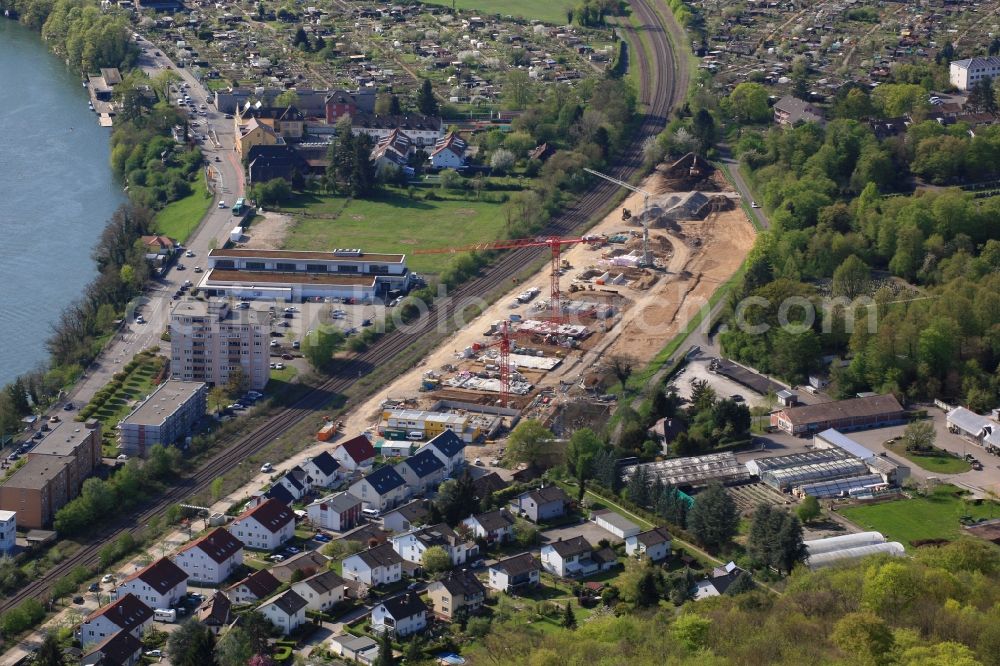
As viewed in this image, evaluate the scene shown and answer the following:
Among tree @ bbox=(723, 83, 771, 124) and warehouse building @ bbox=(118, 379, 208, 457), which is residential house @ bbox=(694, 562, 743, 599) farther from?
tree @ bbox=(723, 83, 771, 124)

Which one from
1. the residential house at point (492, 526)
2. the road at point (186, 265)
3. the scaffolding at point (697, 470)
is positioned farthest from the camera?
the road at point (186, 265)

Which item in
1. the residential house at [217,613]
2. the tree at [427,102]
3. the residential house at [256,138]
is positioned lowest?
the residential house at [217,613]

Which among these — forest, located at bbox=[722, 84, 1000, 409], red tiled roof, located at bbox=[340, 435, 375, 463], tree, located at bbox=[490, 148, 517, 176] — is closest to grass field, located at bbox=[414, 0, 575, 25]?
forest, located at bbox=[722, 84, 1000, 409]

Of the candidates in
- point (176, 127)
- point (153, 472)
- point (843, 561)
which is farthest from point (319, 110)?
point (843, 561)

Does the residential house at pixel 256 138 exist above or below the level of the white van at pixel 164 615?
above

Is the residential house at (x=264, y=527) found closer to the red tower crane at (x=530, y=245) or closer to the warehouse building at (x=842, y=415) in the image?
the warehouse building at (x=842, y=415)

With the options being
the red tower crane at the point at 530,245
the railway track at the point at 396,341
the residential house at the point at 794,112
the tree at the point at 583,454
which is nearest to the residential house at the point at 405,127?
the railway track at the point at 396,341

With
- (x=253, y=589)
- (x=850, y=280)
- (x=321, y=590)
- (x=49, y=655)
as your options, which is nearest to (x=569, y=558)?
(x=321, y=590)
